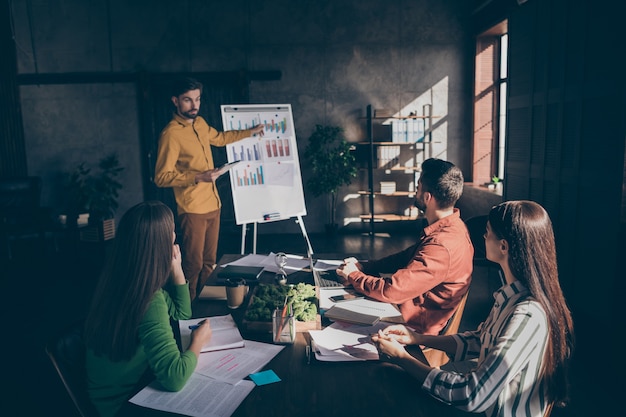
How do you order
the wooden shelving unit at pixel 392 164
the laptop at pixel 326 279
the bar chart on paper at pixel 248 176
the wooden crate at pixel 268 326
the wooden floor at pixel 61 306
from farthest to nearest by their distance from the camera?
the wooden shelving unit at pixel 392 164 < the bar chart on paper at pixel 248 176 < the wooden floor at pixel 61 306 < the laptop at pixel 326 279 < the wooden crate at pixel 268 326

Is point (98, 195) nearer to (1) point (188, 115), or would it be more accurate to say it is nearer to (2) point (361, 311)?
Result: (1) point (188, 115)

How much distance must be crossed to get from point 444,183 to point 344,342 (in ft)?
3.05

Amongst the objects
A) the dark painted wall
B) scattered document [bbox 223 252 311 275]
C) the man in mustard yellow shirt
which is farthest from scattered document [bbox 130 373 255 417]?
the dark painted wall

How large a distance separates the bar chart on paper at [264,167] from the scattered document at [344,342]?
316 centimetres

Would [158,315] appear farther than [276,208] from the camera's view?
No

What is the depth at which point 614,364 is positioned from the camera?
3.14 metres

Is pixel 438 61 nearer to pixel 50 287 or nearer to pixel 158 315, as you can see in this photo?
pixel 50 287

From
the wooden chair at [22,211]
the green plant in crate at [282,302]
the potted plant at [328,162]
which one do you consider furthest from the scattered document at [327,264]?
the wooden chair at [22,211]

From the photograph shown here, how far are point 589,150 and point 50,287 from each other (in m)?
5.07

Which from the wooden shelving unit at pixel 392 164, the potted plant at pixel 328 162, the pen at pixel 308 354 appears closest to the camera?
the pen at pixel 308 354

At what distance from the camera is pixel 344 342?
1683mm

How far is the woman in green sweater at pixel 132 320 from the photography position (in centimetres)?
146

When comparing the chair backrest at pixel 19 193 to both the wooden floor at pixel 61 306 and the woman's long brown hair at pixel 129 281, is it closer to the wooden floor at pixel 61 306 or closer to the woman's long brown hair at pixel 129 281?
the wooden floor at pixel 61 306

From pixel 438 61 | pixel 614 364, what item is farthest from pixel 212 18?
pixel 614 364
